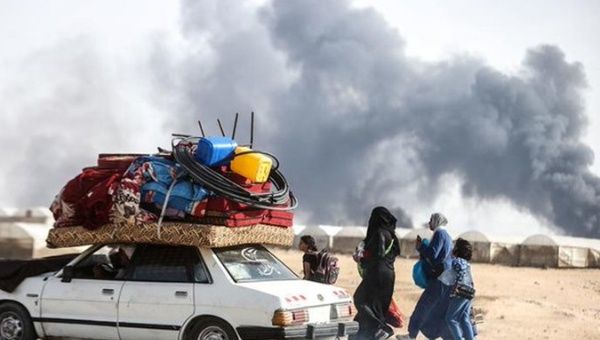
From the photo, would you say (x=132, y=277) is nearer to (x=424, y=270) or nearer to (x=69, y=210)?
(x=69, y=210)

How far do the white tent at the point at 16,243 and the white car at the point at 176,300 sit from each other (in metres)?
29.3

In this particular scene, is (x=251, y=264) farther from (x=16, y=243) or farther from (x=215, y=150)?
(x=16, y=243)

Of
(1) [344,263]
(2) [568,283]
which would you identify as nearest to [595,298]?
(2) [568,283]

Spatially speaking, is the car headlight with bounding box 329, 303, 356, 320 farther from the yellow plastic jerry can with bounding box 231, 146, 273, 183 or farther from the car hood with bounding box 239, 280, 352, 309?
the yellow plastic jerry can with bounding box 231, 146, 273, 183

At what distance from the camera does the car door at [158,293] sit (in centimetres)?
876

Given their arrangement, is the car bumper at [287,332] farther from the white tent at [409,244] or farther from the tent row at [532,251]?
the white tent at [409,244]

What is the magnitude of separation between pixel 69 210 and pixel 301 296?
9.20 feet

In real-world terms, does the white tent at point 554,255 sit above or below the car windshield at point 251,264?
above

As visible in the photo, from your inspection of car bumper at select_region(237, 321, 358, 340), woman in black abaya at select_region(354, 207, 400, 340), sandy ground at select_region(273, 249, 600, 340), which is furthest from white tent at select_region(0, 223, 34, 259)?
car bumper at select_region(237, 321, 358, 340)

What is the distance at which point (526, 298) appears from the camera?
961 inches

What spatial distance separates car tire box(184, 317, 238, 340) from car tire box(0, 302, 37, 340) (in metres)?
2.00

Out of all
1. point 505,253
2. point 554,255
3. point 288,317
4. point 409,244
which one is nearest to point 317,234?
point 409,244

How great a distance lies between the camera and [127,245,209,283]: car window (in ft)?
29.3

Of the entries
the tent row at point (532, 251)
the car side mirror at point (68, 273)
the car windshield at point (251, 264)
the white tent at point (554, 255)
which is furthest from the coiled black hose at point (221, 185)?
the white tent at point (554, 255)
